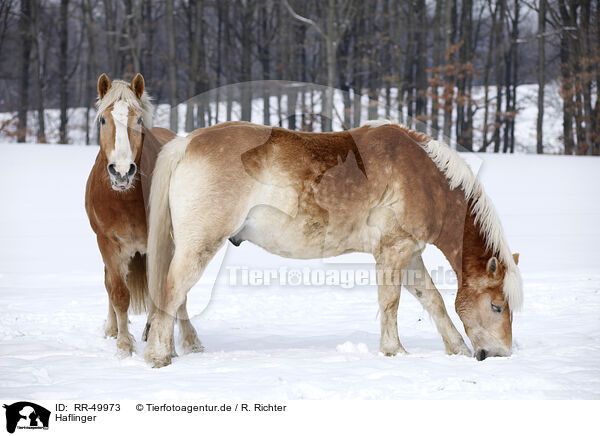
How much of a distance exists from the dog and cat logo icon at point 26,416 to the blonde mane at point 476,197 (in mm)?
3091

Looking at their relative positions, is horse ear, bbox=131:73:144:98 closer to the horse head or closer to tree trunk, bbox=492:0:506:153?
the horse head

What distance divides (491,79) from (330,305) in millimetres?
25800

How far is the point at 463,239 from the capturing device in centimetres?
439

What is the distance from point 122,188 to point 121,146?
0.92 ft

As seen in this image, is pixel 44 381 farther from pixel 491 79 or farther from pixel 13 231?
pixel 491 79

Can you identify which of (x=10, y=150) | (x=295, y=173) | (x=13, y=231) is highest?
(x=295, y=173)

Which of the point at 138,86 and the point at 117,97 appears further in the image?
the point at 138,86

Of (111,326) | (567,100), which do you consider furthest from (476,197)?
(567,100)

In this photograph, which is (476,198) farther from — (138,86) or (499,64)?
(499,64)

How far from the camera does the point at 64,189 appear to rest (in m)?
13.0

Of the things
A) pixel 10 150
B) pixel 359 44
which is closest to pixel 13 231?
pixel 10 150

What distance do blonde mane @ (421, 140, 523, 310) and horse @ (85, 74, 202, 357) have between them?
2130 mm

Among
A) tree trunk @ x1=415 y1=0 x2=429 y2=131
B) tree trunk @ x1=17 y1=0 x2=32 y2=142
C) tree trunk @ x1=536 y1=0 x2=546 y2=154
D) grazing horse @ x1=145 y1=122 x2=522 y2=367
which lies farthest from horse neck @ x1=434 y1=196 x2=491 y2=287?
tree trunk @ x1=17 y1=0 x2=32 y2=142

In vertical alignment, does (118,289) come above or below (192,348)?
above
